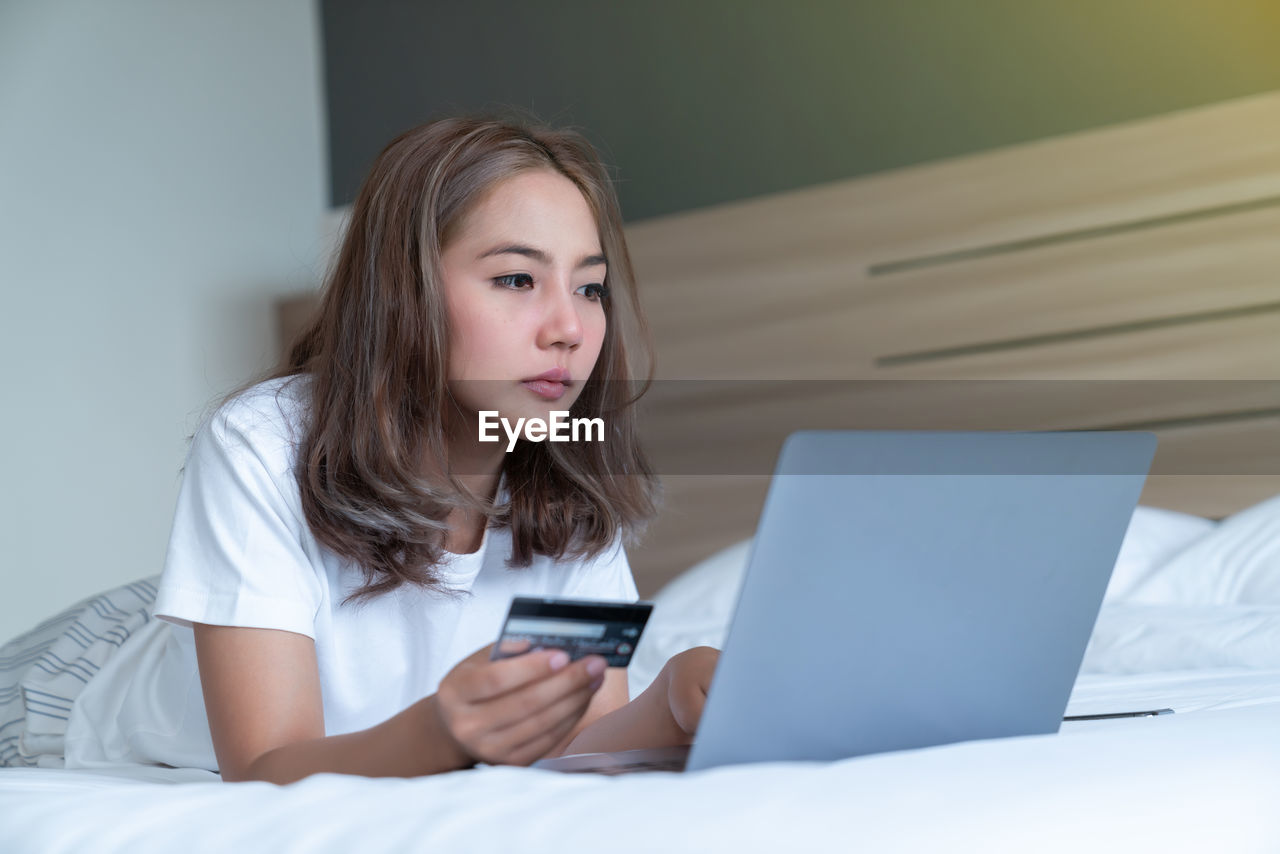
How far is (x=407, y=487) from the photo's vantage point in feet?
3.68

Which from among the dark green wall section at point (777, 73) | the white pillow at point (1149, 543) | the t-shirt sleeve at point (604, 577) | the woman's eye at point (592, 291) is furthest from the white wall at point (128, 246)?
the white pillow at point (1149, 543)

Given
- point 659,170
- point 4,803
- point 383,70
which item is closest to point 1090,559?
point 4,803

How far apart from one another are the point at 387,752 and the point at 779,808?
0.32 m

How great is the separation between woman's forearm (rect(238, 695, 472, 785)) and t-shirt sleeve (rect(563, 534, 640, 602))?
0.49m

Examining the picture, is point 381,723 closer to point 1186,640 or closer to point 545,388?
point 545,388

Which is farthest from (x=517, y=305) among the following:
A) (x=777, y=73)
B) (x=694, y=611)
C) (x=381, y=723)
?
(x=777, y=73)

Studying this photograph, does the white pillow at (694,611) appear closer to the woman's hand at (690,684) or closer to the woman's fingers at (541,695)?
the woman's hand at (690,684)

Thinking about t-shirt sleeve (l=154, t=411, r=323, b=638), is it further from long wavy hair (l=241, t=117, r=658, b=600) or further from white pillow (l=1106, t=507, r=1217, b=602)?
white pillow (l=1106, t=507, r=1217, b=602)

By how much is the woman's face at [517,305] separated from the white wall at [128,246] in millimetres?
2147

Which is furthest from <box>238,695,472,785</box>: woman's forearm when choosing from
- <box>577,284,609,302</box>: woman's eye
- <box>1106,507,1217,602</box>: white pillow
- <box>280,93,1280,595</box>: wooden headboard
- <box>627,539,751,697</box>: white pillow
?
<box>280,93,1280,595</box>: wooden headboard

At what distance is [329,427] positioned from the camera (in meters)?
1.12

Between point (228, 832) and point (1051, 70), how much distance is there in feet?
8.37

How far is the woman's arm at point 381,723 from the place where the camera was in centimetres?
73

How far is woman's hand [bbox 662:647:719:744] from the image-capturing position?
0.92 meters
